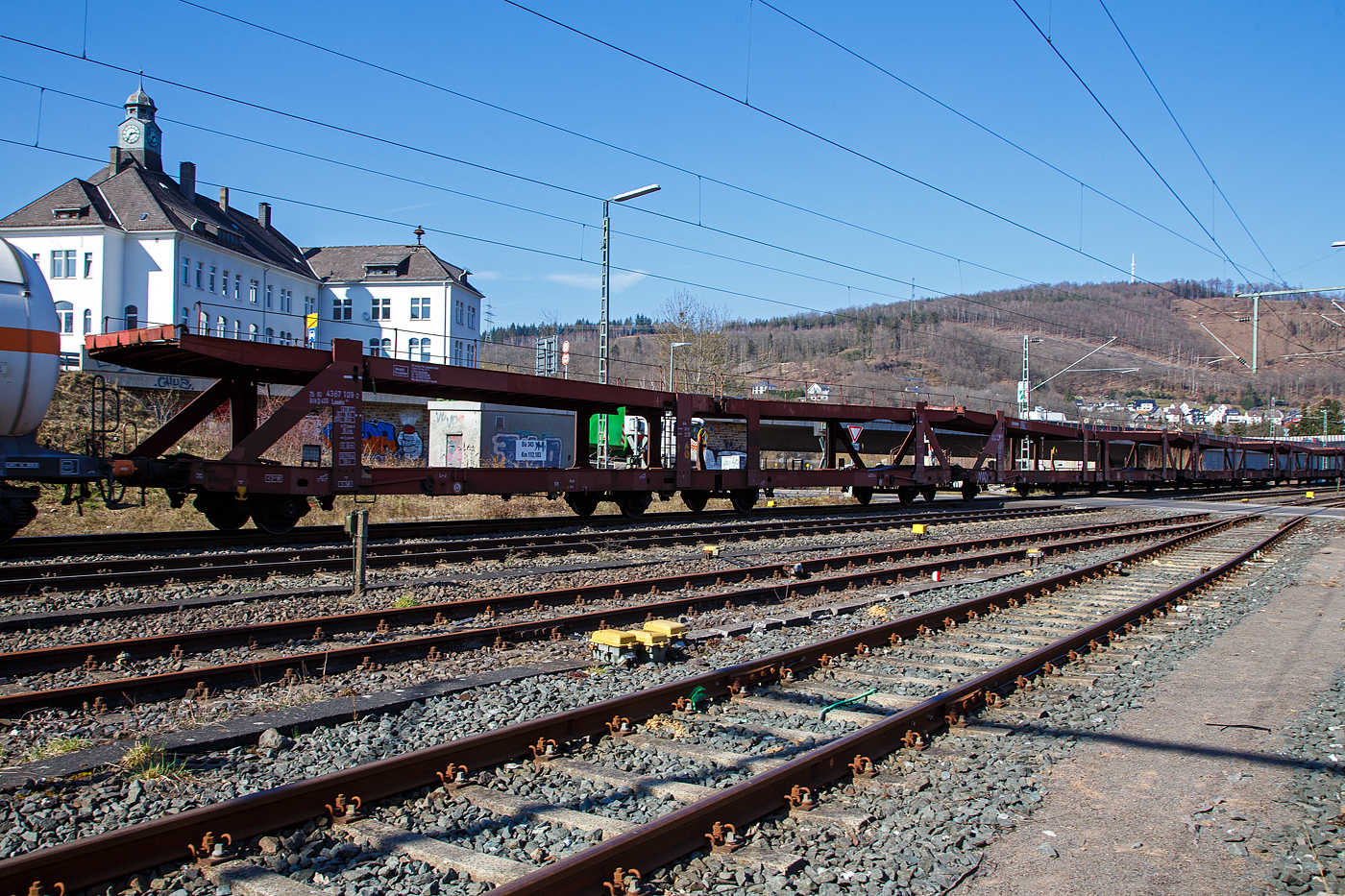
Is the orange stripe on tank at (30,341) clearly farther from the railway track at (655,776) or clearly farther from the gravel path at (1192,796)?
the gravel path at (1192,796)

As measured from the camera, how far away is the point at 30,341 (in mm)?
12102

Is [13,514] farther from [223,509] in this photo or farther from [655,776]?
[655,776]

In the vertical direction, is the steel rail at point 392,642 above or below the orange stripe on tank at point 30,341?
below

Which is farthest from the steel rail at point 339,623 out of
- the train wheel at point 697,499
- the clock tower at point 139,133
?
the clock tower at point 139,133

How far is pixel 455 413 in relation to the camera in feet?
137

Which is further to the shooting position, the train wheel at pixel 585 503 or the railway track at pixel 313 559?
the train wheel at pixel 585 503

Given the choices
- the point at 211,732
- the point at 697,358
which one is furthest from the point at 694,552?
the point at 697,358

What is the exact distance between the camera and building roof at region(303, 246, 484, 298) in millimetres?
62500

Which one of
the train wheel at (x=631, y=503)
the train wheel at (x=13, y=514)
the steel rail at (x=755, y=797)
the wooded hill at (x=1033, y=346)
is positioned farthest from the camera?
the wooded hill at (x=1033, y=346)

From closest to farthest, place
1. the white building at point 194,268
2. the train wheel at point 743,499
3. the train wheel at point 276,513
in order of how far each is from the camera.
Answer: the train wheel at point 276,513
the train wheel at point 743,499
the white building at point 194,268

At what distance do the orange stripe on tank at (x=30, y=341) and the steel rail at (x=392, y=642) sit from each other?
24.6ft

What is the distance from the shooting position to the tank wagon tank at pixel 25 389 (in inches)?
464

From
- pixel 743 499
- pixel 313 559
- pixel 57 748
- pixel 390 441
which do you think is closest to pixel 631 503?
pixel 743 499

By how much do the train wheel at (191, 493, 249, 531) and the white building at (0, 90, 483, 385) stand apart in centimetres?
2133
